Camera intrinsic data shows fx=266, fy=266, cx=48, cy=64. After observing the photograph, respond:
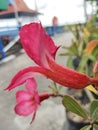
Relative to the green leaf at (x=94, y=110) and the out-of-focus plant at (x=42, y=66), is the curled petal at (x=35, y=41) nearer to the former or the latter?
the out-of-focus plant at (x=42, y=66)

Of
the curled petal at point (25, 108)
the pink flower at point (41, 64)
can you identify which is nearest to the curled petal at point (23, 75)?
the pink flower at point (41, 64)

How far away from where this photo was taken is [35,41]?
230 millimetres

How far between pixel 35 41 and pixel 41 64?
21 millimetres

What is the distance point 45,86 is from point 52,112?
18 centimetres

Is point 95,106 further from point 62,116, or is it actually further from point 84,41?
point 84,41

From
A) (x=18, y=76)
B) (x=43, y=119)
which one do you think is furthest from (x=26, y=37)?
(x=43, y=119)

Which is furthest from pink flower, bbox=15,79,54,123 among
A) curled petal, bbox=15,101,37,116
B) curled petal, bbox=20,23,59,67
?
curled petal, bbox=20,23,59,67

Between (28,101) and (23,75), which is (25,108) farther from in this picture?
(23,75)

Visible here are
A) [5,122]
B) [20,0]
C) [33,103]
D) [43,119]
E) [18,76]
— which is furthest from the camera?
[43,119]

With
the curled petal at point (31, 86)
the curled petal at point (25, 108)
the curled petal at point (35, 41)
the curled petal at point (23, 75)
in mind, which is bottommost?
the curled petal at point (25, 108)

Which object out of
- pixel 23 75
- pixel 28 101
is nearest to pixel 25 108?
pixel 28 101

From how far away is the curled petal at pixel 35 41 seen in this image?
230 millimetres

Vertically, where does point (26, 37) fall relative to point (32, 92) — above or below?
above

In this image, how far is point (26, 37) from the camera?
0.76 ft
